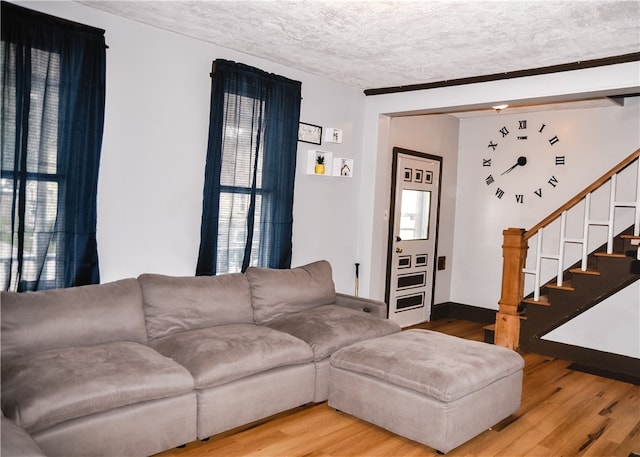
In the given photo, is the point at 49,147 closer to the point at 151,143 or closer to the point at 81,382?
the point at 151,143

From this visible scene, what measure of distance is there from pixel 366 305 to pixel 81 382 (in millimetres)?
2445

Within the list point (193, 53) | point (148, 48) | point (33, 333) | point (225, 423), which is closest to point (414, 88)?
point (193, 53)

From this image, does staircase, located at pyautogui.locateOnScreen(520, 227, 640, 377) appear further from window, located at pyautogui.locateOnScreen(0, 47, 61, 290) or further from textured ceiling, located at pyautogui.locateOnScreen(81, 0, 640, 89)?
window, located at pyautogui.locateOnScreen(0, 47, 61, 290)

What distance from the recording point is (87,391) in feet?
8.15

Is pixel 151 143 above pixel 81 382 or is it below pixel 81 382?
above

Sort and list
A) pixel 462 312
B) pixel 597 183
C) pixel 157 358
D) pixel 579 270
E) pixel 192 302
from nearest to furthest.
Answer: pixel 157 358 < pixel 192 302 < pixel 597 183 < pixel 579 270 < pixel 462 312

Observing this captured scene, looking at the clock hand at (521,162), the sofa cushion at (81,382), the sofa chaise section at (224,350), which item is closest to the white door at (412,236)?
the clock hand at (521,162)

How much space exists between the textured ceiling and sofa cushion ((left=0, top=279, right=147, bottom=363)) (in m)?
1.84

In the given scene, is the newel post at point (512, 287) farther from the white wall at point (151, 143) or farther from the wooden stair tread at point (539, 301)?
the white wall at point (151, 143)

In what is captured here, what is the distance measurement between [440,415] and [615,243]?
3300 millimetres

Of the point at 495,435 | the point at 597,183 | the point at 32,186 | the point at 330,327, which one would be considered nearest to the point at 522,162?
the point at 597,183

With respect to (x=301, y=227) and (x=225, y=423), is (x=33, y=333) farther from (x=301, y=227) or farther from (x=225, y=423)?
(x=301, y=227)

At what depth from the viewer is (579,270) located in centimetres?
496

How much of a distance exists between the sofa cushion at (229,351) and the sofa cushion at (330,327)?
0.13 meters
